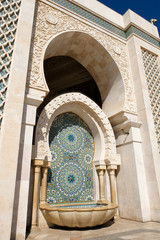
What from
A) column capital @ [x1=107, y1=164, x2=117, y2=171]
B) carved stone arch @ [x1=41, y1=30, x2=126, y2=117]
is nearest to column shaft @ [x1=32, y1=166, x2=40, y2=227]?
column capital @ [x1=107, y1=164, x2=117, y2=171]

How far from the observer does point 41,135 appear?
3734 mm

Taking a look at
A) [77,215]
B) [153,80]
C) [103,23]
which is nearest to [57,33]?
[103,23]

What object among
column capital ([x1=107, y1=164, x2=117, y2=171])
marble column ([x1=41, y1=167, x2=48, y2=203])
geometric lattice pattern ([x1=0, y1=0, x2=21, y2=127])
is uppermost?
geometric lattice pattern ([x1=0, y1=0, x2=21, y2=127])

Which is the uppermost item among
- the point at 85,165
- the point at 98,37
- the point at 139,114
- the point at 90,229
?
the point at 98,37

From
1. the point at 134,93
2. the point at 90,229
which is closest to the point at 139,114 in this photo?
the point at 134,93

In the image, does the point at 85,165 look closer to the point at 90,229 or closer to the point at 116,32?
the point at 90,229

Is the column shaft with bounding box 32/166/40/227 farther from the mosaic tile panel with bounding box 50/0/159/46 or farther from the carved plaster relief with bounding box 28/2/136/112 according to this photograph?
the mosaic tile panel with bounding box 50/0/159/46

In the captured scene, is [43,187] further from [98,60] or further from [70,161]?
[98,60]

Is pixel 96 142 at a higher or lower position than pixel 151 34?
lower

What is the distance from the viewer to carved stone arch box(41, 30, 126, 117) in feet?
15.8

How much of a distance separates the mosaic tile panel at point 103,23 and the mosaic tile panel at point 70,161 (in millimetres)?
2836

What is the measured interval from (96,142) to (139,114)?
1370 mm

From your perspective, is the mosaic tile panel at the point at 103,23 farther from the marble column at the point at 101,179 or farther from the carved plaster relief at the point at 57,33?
the marble column at the point at 101,179

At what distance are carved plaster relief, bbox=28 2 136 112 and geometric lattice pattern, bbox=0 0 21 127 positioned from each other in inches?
21.1
